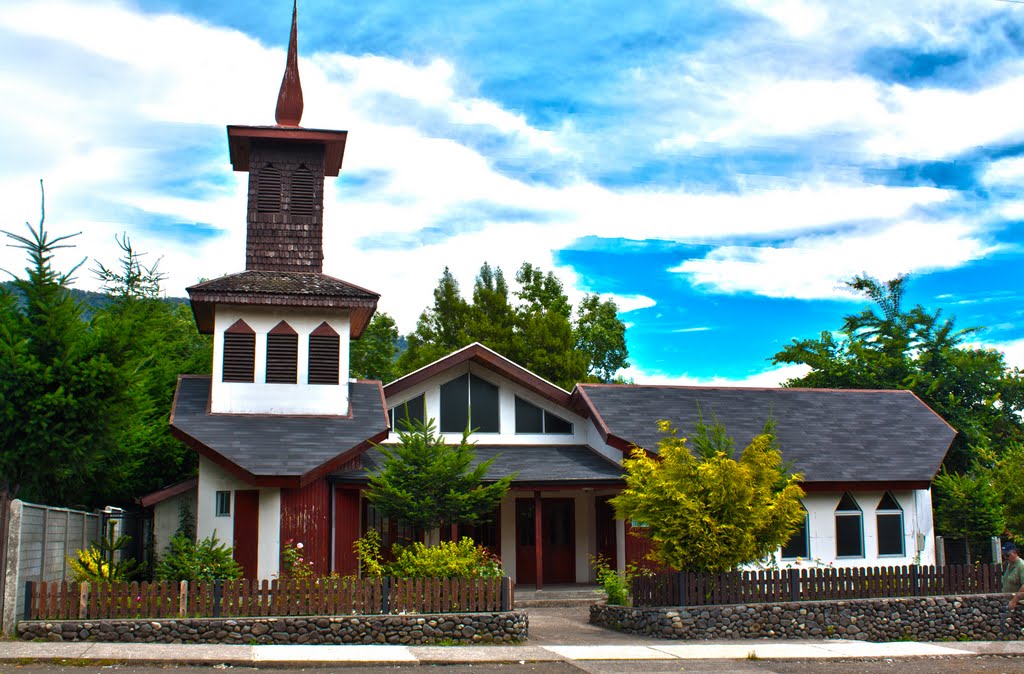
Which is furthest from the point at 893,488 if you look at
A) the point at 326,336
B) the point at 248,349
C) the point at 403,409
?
the point at 248,349

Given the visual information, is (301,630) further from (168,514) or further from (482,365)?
(482,365)

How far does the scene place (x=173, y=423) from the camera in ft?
69.2

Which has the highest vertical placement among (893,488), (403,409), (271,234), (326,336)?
(271,234)

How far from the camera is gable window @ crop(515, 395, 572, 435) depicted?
2662 centimetres

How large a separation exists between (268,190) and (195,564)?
10452 millimetres

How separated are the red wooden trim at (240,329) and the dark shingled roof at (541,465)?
4025mm

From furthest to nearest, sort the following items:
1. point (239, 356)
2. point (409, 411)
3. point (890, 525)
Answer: point (890, 525) < point (409, 411) < point (239, 356)

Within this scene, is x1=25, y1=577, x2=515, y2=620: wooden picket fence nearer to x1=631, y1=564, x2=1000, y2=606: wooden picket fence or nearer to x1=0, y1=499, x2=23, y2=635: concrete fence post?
x1=0, y1=499, x2=23, y2=635: concrete fence post

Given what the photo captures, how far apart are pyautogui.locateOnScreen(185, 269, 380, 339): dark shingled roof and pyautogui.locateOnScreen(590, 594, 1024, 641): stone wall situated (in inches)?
369

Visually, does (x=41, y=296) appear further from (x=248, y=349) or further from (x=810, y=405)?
(x=810, y=405)

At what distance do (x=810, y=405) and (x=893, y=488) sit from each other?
390 centimetres

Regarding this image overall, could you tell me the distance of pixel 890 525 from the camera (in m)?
25.8

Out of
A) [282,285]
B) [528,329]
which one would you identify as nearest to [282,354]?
[282,285]

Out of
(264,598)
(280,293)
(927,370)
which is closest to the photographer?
(264,598)
